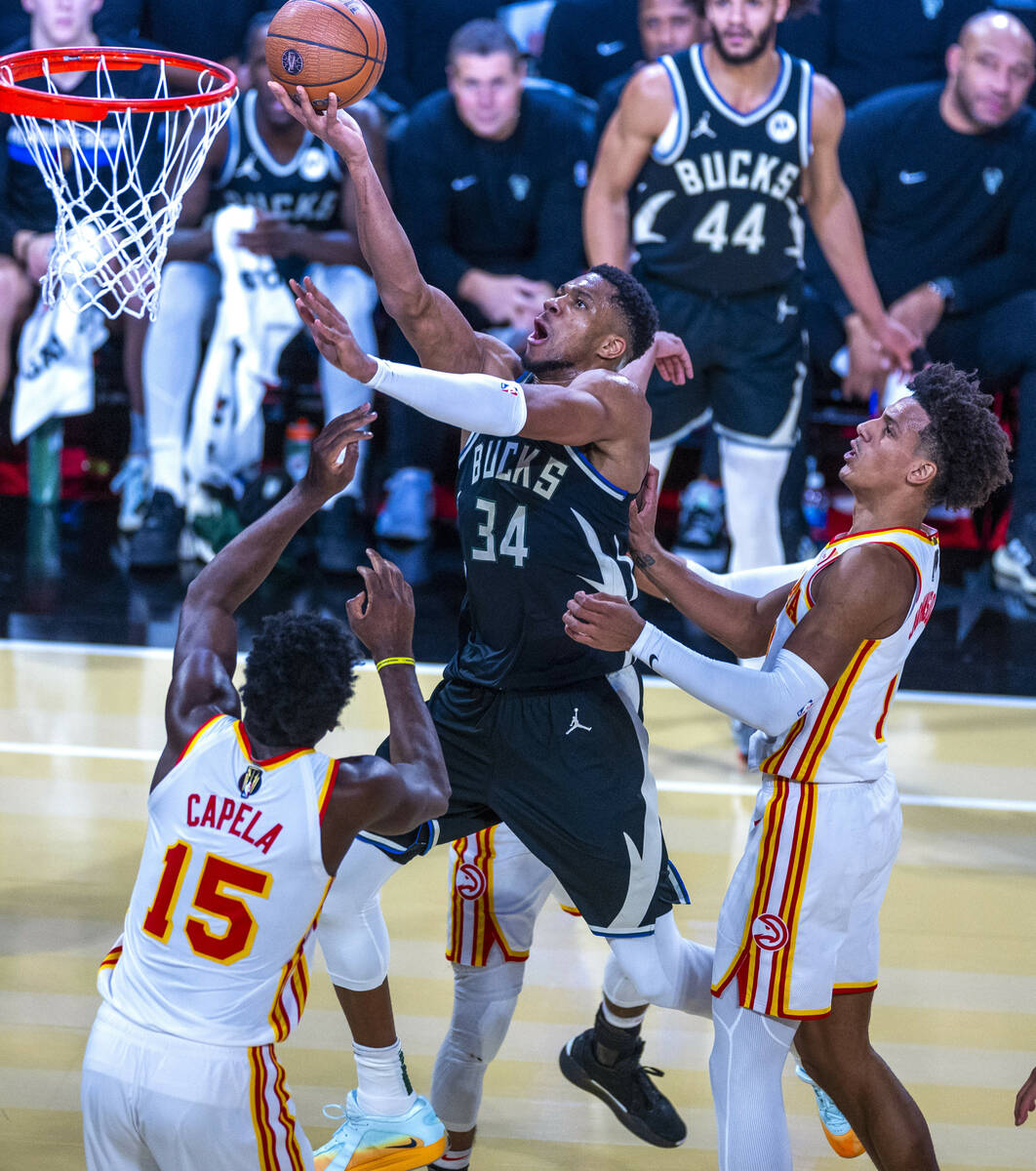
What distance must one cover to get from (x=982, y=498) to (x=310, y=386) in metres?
7.10

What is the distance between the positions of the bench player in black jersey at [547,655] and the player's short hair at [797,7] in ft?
18.9

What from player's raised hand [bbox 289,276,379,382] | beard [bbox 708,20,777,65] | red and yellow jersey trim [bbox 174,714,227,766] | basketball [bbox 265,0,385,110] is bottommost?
red and yellow jersey trim [bbox 174,714,227,766]

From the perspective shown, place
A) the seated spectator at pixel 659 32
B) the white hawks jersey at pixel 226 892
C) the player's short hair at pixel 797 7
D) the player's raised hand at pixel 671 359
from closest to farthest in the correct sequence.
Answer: the white hawks jersey at pixel 226 892, the player's raised hand at pixel 671 359, the player's short hair at pixel 797 7, the seated spectator at pixel 659 32

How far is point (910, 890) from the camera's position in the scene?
17.1 ft

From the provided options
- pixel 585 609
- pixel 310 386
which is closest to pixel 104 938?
pixel 585 609

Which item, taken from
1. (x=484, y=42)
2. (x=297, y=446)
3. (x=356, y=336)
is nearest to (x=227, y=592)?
(x=356, y=336)

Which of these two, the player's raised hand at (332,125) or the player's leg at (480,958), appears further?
the player's raised hand at (332,125)

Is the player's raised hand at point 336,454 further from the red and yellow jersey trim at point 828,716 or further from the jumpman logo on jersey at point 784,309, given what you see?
the jumpman logo on jersey at point 784,309

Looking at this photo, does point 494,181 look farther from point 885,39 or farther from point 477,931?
point 477,931

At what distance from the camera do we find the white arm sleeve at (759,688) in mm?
3059

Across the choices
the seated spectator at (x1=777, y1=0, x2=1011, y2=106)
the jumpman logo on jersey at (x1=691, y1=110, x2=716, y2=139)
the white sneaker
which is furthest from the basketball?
the seated spectator at (x1=777, y1=0, x2=1011, y2=106)

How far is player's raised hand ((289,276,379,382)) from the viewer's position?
308 cm

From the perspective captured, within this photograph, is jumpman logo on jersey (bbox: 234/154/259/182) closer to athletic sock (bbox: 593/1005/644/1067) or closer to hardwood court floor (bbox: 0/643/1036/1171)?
hardwood court floor (bbox: 0/643/1036/1171)

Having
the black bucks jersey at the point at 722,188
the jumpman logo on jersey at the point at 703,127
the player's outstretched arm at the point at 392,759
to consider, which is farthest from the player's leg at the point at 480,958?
the jumpman logo on jersey at the point at 703,127
